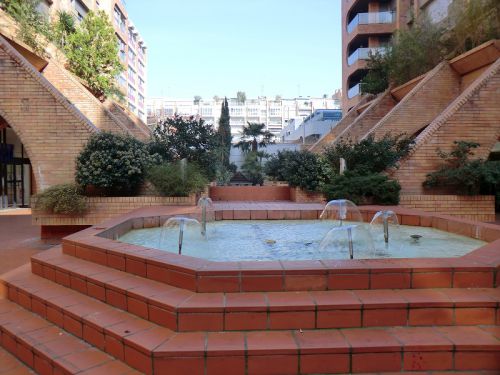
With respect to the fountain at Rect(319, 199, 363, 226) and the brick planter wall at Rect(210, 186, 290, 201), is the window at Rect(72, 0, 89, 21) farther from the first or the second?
the fountain at Rect(319, 199, 363, 226)

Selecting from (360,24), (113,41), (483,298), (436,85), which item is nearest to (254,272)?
(483,298)

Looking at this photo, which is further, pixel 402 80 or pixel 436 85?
pixel 402 80

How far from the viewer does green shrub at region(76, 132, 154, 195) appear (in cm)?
745

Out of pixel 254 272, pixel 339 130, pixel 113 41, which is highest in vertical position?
pixel 113 41

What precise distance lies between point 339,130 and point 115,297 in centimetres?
1593

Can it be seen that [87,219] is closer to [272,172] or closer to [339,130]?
[272,172]

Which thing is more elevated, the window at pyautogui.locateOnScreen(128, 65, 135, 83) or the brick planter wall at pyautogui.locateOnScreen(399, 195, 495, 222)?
the window at pyautogui.locateOnScreen(128, 65, 135, 83)

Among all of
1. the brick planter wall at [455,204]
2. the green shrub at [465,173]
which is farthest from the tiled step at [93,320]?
the green shrub at [465,173]

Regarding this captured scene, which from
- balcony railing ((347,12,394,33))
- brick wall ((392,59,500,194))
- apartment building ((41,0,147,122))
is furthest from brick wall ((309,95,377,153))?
apartment building ((41,0,147,122))

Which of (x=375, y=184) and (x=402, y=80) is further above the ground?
(x=402, y=80)

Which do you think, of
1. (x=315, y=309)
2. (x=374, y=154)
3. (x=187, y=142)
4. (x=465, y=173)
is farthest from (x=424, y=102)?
(x=315, y=309)

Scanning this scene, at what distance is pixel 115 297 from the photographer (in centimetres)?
296

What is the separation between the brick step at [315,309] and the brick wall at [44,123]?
6249 millimetres

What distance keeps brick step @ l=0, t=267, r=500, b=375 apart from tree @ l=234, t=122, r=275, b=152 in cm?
3127
